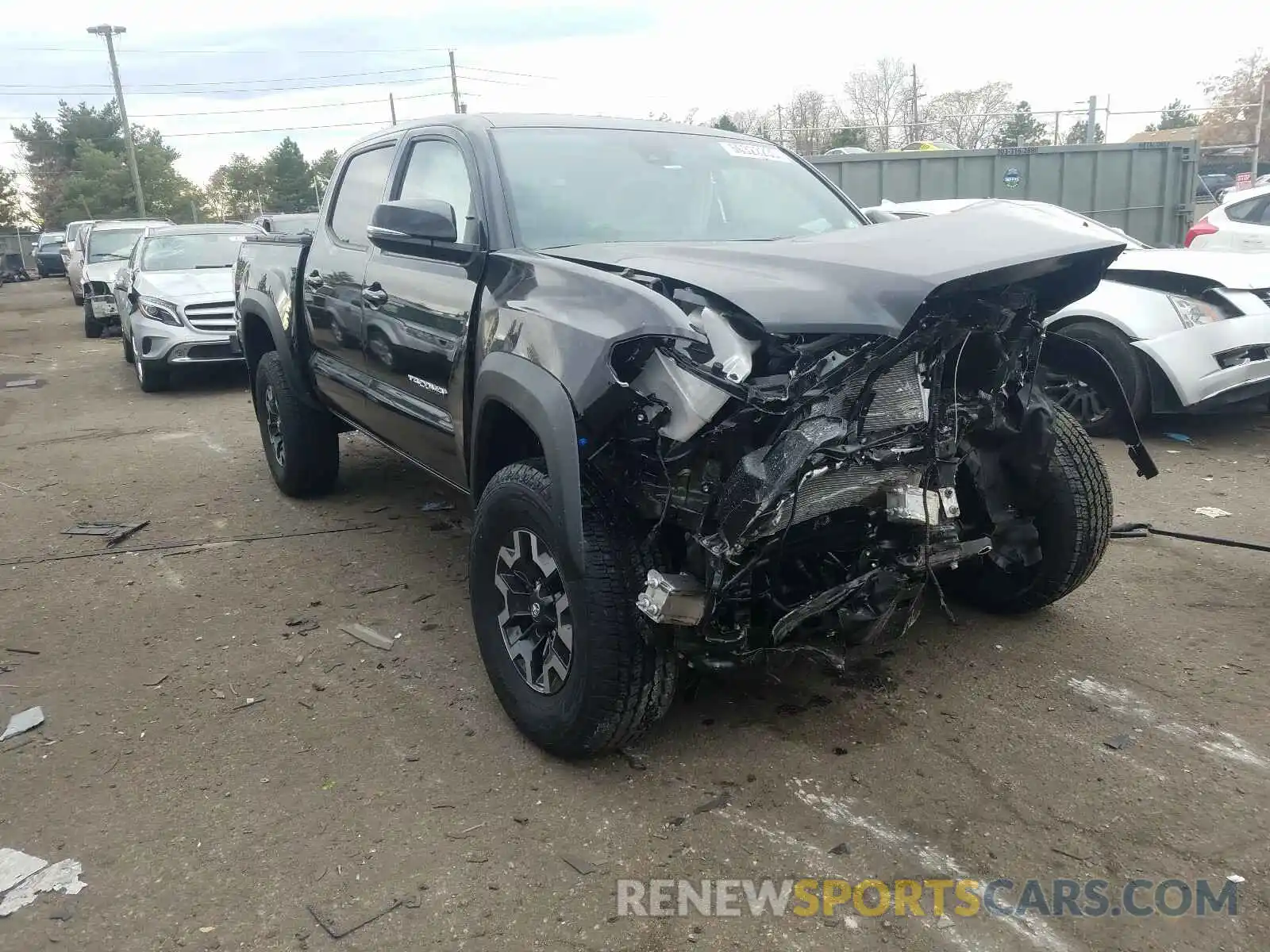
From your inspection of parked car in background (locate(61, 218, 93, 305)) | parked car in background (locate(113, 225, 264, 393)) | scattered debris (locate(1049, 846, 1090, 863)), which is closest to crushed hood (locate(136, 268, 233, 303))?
parked car in background (locate(113, 225, 264, 393))

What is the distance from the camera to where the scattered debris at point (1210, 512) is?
5.29 m

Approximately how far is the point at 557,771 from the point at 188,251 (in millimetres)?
Result: 10479

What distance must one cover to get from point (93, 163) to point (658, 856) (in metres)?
71.9

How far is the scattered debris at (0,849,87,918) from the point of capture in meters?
2.56

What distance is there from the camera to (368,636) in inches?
162

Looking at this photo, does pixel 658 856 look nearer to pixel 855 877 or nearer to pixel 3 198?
pixel 855 877

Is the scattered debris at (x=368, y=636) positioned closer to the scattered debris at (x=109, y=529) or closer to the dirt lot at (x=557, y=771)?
the dirt lot at (x=557, y=771)

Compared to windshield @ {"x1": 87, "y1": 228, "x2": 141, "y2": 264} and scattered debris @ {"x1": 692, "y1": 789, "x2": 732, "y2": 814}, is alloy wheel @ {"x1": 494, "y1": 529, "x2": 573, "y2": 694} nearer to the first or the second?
scattered debris @ {"x1": 692, "y1": 789, "x2": 732, "y2": 814}

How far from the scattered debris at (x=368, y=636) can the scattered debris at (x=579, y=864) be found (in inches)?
63.1

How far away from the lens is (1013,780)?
292cm

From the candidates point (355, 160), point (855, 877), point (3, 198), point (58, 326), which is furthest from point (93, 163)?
point (855, 877)

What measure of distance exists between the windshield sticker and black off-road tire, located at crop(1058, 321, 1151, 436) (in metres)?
2.82

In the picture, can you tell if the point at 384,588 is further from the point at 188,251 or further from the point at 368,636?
the point at 188,251

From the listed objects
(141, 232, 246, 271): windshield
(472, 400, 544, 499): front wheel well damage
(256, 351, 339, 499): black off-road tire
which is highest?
(141, 232, 246, 271): windshield
